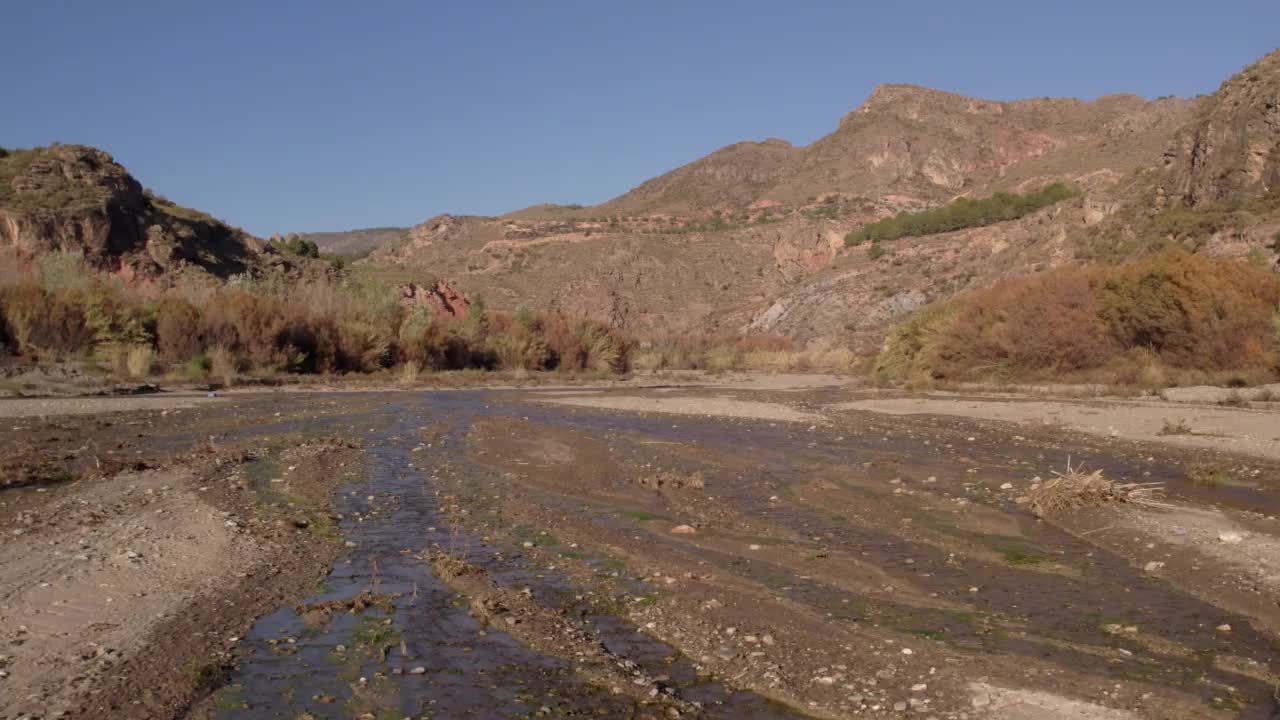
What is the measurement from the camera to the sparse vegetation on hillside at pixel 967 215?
68625 millimetres

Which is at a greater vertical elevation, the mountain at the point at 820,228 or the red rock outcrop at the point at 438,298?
the mountain at the point at 820,228

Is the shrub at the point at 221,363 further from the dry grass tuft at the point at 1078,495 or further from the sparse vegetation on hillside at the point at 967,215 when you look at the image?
the sparse vegetation on hillside at the point at 967,215

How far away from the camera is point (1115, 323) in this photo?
98.7ft

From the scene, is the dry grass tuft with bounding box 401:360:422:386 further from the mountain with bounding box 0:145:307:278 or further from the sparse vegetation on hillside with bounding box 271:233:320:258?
the sparse vegetation on hillside with bounding box 271:233:320:258

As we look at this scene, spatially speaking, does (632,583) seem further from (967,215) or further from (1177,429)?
(967,215)

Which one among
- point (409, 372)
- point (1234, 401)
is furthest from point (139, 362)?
point (1234, 401)

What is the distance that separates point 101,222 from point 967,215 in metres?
59.0

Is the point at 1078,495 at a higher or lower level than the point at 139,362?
lower

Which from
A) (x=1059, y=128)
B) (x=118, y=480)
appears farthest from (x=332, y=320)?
(x=1059, y=128)

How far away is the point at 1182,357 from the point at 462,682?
2800cm

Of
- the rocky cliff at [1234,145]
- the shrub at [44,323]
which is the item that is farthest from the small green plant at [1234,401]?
the shrub at [44,323]

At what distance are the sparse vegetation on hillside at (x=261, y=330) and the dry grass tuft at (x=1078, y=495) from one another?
31158mm

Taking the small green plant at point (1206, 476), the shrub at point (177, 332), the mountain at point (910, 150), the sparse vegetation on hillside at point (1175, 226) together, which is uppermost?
the mountain at point (910, 150)

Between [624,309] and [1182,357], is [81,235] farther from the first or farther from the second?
[1182,357]
